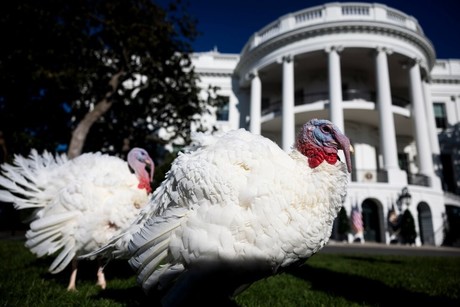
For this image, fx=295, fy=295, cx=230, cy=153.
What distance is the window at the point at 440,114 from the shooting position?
1015 inches

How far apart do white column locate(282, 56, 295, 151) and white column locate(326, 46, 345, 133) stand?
8.81 feet

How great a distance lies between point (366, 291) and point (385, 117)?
58.2 feet

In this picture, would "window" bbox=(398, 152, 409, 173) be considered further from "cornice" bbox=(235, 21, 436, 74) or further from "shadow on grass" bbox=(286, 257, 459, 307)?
"shadow on grass" bbox=(286, 257, 459, 307)

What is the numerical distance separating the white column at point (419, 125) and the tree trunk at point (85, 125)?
19463mm

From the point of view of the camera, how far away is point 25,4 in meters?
10.2

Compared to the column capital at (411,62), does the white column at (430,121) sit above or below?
below

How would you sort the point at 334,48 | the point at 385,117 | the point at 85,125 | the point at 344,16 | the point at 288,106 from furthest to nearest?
the point at 288,106, the point at 344,16, the point at 334,48, the point at 385,117, the point at 85,125

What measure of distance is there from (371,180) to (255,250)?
19491 mm

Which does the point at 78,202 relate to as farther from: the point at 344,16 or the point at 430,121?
the point at 430,121

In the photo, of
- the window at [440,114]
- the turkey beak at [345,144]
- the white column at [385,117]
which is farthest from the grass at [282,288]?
the window at [440,114]

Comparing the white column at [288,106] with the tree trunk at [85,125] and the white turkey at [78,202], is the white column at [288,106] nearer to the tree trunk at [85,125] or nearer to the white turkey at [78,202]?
the tree trunk at [85,125]

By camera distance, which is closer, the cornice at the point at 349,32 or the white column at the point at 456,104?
the cornice at the point at 349,32

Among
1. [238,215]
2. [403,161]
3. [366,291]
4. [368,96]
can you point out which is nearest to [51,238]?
[238,215]

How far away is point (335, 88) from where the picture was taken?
20016mm
